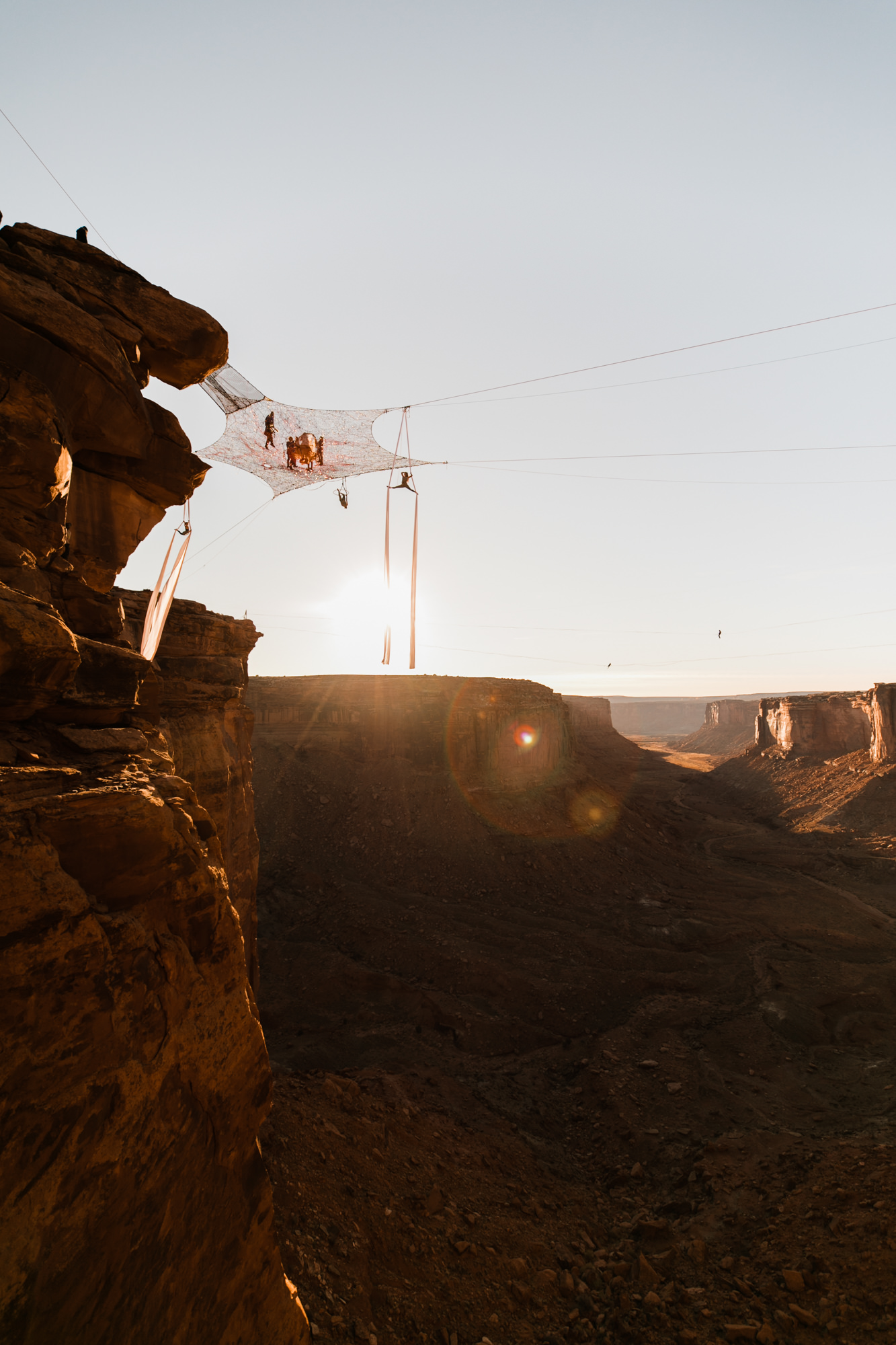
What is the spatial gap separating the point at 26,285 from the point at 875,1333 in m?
12.9

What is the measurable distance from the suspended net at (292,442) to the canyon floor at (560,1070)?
13841 mm

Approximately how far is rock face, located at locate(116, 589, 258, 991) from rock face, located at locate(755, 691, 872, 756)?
161 feet

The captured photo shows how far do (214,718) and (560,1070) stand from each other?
10.5 meters

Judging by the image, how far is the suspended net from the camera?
15.8 metres

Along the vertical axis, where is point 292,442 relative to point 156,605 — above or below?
above

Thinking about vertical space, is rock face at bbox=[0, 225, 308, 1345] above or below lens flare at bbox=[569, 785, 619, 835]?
above

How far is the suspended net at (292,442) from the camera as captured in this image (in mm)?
15766

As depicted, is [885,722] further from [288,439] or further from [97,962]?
[97,962]

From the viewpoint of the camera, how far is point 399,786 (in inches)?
1094

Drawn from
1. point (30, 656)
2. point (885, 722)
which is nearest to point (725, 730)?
point (885, 722)

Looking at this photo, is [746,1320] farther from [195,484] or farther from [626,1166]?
[195,484]

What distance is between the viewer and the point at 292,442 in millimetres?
16125

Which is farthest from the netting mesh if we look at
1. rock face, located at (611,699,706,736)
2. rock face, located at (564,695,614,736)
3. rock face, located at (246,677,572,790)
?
rock face, located at (611,699,706,736)

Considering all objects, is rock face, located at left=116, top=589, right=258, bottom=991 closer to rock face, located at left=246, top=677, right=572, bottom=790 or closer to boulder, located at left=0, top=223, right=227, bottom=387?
boulder, located at left=0, top=223, right=227, bottom=387
